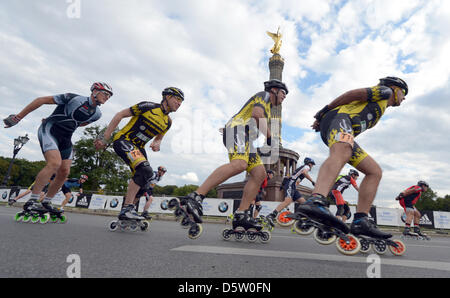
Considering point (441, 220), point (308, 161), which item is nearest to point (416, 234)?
point (308, 161)

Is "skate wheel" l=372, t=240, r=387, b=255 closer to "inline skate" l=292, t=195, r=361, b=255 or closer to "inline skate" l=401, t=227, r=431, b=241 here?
"inline skate" l=292, t=195, r=361, b=255

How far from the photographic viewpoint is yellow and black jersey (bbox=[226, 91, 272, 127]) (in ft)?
12.1

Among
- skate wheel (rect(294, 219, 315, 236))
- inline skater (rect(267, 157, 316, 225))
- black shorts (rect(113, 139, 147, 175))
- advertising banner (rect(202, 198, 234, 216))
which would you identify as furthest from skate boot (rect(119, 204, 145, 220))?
advertising banner (rect(202, 198, 234, 216))

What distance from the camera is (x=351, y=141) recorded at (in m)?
2.59

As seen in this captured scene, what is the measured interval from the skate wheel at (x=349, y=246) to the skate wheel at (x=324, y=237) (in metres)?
0.12

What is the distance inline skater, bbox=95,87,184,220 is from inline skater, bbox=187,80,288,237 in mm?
1254

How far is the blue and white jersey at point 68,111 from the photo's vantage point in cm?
478

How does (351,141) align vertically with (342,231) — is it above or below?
above

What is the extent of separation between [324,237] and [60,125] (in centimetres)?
487

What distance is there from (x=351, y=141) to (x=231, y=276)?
1861 millimetres

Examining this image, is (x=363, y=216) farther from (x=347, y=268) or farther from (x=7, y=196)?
(x=7, y=196)

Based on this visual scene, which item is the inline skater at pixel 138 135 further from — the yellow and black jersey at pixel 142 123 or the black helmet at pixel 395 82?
the black helmet at pixel 395 82

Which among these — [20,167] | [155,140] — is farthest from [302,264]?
[20,167]
